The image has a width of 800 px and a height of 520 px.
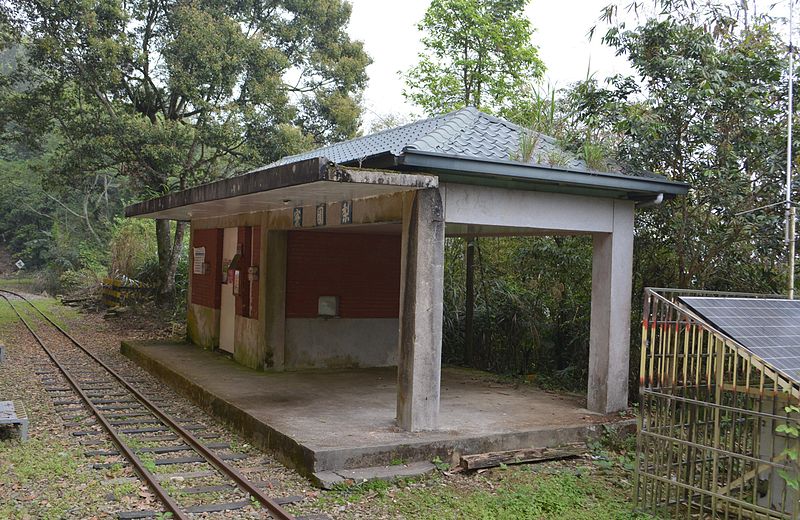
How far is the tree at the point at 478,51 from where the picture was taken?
60.1 feet

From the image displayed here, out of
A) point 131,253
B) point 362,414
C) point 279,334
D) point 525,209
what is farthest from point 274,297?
point 131,253

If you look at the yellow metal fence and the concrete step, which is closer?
the yellow metal fence

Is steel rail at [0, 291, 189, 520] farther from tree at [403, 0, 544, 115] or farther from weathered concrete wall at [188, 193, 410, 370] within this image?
tree at [403, 0, 544, 115]

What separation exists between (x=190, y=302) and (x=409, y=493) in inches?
391

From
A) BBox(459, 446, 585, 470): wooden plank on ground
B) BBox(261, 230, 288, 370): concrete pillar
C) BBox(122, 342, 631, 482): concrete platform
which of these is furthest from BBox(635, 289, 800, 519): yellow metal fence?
BBox(261, 230, 288, 370): concrete pillar

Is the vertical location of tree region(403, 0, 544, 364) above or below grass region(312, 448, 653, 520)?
above

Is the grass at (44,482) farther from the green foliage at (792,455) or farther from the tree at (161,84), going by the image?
the tree at (161,84)

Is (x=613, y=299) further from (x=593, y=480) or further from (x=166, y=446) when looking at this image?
(x=166, y=446)

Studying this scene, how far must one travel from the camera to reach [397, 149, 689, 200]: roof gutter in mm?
6930

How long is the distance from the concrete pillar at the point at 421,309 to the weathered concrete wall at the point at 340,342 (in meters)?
4.26

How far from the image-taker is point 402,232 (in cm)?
783

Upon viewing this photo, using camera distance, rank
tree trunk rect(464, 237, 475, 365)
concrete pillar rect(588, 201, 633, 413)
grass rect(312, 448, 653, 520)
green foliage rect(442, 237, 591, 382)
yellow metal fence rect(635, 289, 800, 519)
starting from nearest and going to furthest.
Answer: yellow metal fence rect(635, 289, 800, 519) < grass rect(312, 448, 653, 520) < concrete pillar rect(588, 201, 633, 413) < green foliage rect(442, 237, 591, 382) < tree trunk rect(464, 237, 475, 365)

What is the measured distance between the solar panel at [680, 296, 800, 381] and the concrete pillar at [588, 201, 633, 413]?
240 cm

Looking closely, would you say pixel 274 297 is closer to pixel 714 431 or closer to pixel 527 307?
pixel 527 307
